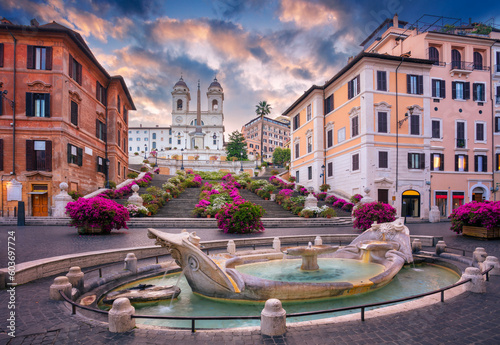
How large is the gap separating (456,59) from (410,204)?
57.9 ft

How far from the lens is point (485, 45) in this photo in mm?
32344

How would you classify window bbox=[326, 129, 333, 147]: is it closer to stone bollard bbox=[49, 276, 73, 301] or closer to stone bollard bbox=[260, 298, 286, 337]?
stone bollard bbox=[260, 298, 286, 337]

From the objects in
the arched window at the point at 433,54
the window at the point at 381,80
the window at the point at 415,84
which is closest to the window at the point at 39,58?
the window at the point at 381,80

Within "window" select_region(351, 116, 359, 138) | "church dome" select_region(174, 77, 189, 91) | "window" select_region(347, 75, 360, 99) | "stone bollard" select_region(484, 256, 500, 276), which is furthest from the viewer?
"church dome" select_region(174, 77, 189, 91)

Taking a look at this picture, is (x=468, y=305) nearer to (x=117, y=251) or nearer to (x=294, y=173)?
(x=117, y=251)

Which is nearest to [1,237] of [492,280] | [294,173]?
[492,280]

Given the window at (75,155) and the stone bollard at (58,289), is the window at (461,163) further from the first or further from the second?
the window at (75,155)

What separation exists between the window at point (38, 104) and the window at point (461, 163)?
39.6m

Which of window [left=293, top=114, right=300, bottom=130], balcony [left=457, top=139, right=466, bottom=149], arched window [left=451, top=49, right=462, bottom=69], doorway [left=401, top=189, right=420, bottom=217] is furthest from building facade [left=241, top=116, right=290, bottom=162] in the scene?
doorway [left=401, top=189, right=420, bottom=217]

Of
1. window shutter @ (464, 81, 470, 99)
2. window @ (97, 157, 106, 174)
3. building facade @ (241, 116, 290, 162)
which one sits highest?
building facade @ (241, 116, 290, 162)

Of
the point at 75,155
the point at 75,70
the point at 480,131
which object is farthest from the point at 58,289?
the point at 480,131

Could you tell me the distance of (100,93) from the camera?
31.5 metres

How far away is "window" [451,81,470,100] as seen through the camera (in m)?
31.2

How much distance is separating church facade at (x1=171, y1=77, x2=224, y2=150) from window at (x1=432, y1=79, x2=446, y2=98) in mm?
76030
